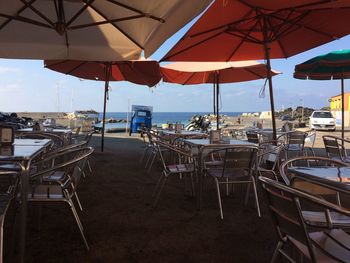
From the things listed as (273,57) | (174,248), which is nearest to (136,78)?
(273,57)

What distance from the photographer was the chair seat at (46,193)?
2.85 m

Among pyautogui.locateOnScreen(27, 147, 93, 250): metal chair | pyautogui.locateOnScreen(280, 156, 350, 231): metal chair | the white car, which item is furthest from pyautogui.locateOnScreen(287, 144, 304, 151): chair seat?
the white car

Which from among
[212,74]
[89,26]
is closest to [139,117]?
[212,74]

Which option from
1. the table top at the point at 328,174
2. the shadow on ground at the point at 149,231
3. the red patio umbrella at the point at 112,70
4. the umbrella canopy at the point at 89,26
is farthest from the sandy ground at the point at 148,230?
the red patio umbrella at the point at 112,70

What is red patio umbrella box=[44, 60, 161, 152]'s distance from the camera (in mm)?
8930

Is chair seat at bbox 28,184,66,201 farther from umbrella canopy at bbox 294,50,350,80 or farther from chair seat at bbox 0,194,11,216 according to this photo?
umbrella canopy at bbox 294,50,350,80

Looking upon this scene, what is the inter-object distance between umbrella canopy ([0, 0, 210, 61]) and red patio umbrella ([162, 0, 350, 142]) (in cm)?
83

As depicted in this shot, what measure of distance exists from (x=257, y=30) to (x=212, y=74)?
4.68m

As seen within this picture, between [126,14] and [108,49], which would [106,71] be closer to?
[108,49]

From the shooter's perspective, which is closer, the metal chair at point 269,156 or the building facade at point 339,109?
the metal chair at point 269,156

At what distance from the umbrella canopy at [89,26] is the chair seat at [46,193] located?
68.1 inches

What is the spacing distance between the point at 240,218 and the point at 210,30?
8.10 feet

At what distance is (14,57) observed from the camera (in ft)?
17.8

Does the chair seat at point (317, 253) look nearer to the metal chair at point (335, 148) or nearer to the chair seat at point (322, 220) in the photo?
the chair seat at point (322, 220)
